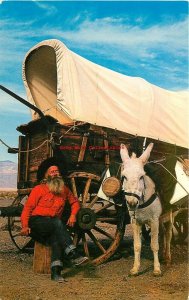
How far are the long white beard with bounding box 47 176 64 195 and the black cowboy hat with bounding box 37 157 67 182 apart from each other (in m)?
0.58

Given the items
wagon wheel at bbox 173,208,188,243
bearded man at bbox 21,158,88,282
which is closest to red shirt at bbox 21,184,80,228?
bearded man at bbox 21,158,88,282

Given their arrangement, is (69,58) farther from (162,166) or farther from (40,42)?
(162,166)

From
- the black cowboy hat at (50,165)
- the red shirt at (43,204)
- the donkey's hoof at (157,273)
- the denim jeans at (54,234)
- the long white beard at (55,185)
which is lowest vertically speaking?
the donkey's hoof at (157,273)

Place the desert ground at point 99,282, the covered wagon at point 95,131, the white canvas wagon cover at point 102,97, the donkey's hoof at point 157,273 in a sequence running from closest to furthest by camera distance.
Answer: the desert ground at point 99,282, the donkey's hoof at point 157,273, the covered wagon at point 95,131, the white canvas wagon cover at point 102,97

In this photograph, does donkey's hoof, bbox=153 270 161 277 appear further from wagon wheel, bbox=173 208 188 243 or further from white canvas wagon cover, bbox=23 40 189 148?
wagon wheel, bbox=173 208 188 243

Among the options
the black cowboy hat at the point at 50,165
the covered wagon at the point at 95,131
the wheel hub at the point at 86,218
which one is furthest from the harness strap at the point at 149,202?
the black cowboy hat at the point at 50,165

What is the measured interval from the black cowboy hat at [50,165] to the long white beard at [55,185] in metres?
0.58

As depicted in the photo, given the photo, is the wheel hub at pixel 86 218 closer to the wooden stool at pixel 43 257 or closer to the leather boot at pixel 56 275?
the wooden stool at pixel 43 257

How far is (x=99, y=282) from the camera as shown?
5.90 m

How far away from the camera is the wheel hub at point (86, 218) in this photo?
674cm

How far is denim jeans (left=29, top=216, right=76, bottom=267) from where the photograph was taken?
5.91m

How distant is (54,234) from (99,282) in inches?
36.5

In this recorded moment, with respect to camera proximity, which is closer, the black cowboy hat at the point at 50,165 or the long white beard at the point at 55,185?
the long white beard at the point at 55,185

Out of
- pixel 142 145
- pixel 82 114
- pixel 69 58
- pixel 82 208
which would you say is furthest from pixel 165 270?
pixel 69 58
